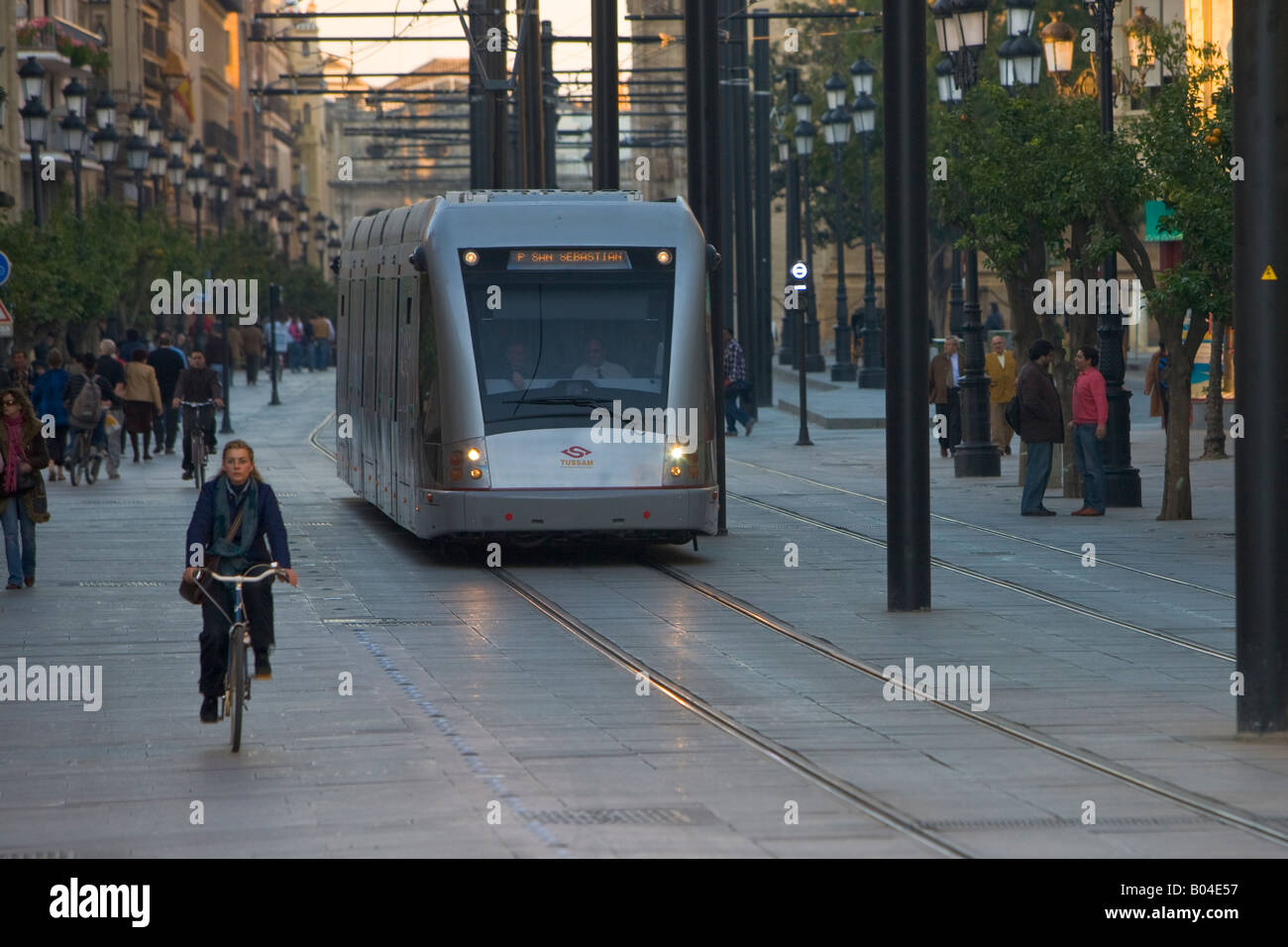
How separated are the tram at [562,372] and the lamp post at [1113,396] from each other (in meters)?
6.23

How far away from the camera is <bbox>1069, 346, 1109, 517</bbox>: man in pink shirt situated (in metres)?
22.5

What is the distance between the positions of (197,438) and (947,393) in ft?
33.8

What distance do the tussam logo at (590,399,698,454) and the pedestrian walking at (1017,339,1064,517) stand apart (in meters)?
5.34

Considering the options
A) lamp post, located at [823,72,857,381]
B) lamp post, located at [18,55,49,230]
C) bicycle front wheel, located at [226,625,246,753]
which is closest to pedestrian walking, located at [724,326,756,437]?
lamp post, located at [18,55,49,230]

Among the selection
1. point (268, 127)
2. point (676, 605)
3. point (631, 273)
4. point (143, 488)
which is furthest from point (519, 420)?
point (268, 127)

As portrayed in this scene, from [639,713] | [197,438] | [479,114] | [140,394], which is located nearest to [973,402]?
[197,438]

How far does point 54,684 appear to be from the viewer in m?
12.5

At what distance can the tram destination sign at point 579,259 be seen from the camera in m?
18.5

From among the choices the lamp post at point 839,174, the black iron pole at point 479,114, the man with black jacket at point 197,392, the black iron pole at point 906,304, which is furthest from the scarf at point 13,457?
the lamp post at point 839,174

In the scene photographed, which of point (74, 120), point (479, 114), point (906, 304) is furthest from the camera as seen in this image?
point (479, 114)

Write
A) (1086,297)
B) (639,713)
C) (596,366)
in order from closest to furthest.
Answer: (639,713) < (596,366) < (1086,297)

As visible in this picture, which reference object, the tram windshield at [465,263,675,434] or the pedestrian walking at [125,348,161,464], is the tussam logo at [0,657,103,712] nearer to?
the tram windshield at [465,263,675,434]

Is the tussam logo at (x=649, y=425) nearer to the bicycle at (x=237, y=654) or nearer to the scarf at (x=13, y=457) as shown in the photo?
the scarf at (x=13, y=457)
